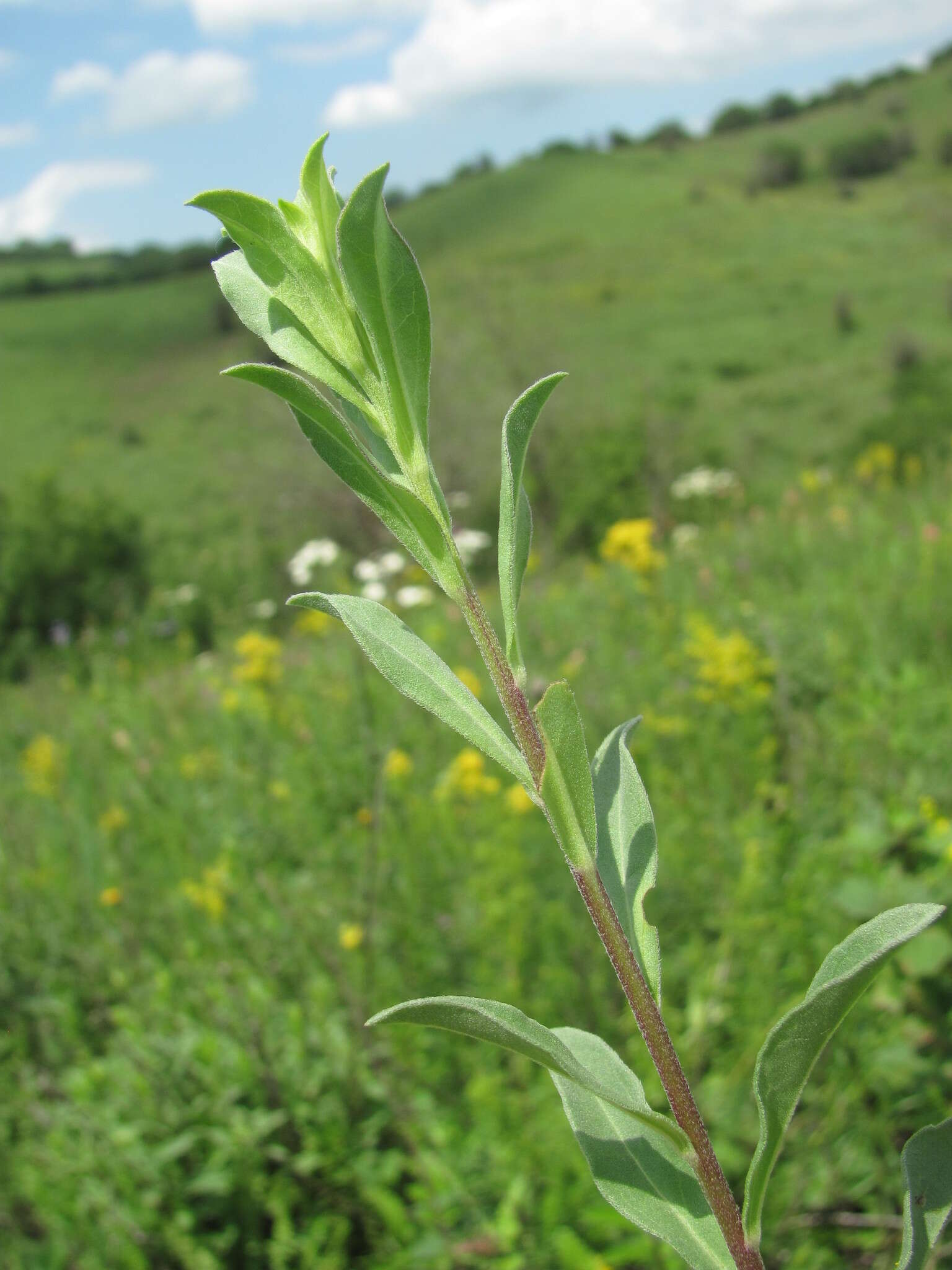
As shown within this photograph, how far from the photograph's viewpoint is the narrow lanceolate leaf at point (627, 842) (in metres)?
0.56

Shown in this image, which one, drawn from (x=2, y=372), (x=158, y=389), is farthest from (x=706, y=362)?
(x=2, y=372)

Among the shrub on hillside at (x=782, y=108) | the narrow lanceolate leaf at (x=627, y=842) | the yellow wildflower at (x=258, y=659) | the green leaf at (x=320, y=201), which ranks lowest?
the yellow wildflower at (x=258, y=659)

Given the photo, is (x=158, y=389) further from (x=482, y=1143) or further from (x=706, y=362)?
(x=482, y=1143)

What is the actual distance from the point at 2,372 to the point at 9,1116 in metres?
37.6

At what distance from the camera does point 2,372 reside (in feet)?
115

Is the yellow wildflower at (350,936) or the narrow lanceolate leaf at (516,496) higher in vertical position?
the narrow lanceolate leaf at (516,496)

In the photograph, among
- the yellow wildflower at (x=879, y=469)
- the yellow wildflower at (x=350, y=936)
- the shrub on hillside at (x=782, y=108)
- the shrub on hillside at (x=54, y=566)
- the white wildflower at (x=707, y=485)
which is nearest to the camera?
the yellow wildflower at (x=350, y=936)

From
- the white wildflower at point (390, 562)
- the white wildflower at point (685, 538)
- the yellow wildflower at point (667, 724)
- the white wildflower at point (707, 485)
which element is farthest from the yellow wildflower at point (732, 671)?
the white wildflower at point (707, 485)

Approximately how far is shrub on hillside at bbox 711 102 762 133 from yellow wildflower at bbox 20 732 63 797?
6160 cm

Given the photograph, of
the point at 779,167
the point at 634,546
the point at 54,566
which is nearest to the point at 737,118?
the point at 779,167

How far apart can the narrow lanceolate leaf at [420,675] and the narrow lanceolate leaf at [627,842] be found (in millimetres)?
72

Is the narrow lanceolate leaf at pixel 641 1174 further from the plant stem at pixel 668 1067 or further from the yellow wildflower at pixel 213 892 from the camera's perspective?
the yellow wildflower at pixel 213 892

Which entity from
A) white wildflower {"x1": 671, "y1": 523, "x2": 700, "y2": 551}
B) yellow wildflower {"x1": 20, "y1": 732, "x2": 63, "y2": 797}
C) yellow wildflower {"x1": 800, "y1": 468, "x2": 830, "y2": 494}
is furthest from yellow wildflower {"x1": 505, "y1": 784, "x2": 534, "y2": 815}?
yellow wildflower {"x1": 800, "y1": 468, "x2": 830, "y2": 494}

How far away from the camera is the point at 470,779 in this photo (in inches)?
119
